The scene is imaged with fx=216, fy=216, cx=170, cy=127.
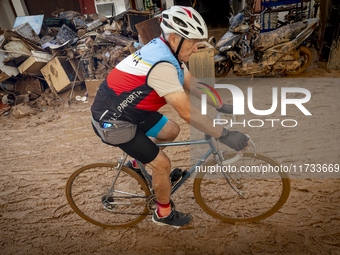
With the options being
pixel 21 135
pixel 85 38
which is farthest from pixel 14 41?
pixel 21 135

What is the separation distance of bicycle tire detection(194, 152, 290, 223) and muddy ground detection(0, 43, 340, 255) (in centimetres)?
10

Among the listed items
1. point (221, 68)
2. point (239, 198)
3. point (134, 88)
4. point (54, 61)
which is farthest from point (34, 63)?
point (239, 198)

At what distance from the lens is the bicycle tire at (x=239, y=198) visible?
6.89 ft

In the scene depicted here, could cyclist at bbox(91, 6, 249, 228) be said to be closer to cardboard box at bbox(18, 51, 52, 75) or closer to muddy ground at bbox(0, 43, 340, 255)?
muddy ground at bbox(0, 43, 340, 255)

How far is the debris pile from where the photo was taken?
6.23 meters

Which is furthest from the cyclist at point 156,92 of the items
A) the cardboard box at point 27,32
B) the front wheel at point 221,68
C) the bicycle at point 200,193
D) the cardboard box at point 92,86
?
the cardboard box at point 27,32

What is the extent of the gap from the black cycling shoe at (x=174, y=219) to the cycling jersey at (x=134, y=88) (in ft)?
3.43

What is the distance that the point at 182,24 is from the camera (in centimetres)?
172

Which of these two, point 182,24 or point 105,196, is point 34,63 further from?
point 182,24

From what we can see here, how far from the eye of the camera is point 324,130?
3547 mm

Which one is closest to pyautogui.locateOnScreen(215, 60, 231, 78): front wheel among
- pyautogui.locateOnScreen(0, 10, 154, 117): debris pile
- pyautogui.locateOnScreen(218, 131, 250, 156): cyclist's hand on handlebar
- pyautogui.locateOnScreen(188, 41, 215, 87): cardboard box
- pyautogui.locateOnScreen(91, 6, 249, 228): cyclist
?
pyautogui.locateOnScreen(188, 41, 215, 87): cardboard box

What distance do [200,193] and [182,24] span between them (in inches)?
63.7

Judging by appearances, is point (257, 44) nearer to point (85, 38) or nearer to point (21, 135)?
point (85, 38)

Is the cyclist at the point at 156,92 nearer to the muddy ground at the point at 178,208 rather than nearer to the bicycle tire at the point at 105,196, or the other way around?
the bicycle tire at the point at 105,196
